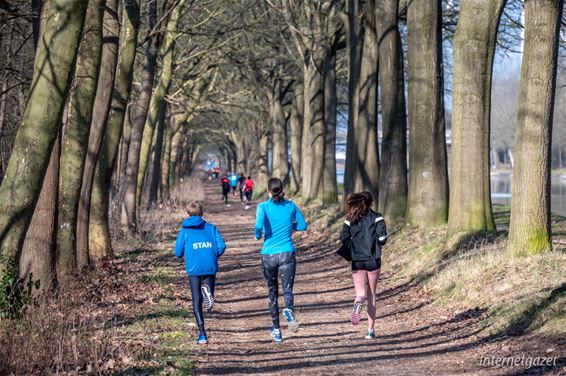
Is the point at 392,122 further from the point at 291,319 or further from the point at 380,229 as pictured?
the point at 291,319

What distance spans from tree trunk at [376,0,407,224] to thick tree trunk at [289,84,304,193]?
24.0m

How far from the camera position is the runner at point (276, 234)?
9.84 meters

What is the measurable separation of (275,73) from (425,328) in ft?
116

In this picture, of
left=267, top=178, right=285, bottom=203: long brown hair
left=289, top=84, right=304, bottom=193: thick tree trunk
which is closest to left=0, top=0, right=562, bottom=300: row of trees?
left=267, top=178, right=285, bottom=203: long brown hair

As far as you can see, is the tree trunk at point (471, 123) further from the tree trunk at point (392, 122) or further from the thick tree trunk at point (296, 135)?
the thick tree trunk at point (296, 135)

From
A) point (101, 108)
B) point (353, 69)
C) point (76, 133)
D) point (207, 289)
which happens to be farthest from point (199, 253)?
point (353, 69)

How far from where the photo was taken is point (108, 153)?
692 inches

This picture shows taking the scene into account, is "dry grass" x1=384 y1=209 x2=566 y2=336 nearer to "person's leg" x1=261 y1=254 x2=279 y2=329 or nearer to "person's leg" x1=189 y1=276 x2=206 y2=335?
"person's leg" x1=261 y1=254 x2=279 y2=329

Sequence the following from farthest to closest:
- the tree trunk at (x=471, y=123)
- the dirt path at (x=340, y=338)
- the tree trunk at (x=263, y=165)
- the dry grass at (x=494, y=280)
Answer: the tree trunk at (x=263, y=165)
the tree trunk at (x=471, y=123)
the dry grass at (x=494, y=280)
the dirt path at (x=340, y=338)

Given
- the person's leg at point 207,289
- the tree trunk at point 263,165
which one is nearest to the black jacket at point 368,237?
the person's leg at point 207,289

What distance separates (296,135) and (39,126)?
36679 mm

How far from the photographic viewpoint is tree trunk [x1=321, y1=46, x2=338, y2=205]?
31547 mm

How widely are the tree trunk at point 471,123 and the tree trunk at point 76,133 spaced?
620cm

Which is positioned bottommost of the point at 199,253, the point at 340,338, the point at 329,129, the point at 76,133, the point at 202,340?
the point at 340,338
